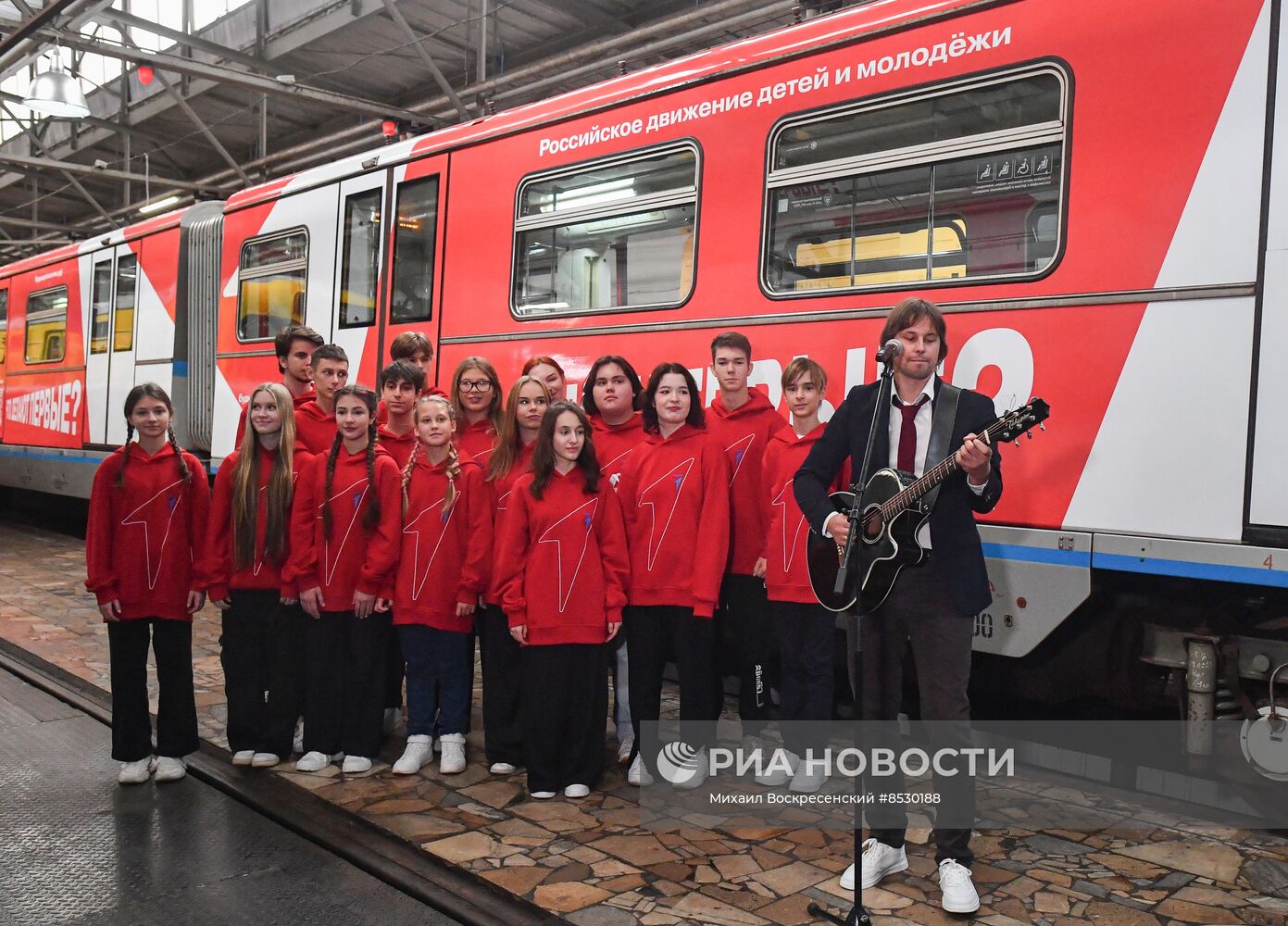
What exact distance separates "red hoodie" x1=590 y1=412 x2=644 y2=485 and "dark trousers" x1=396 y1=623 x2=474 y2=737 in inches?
39.8

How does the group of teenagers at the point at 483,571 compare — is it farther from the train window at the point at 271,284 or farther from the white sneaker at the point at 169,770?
the train window at the point at 271,284

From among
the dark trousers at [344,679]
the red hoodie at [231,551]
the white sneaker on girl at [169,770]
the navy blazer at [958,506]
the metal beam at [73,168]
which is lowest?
the white sneaker on girl at [169,770]

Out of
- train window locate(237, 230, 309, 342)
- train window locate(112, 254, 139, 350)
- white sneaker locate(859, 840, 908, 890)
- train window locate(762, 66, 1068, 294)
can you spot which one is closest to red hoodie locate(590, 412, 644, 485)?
train window locate(762, 66, 1068, 294)

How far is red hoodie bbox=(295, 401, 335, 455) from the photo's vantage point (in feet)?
17.4

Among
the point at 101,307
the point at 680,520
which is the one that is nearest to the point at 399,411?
the point at 680,520

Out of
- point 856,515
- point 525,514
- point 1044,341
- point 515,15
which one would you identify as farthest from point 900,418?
point 515,15

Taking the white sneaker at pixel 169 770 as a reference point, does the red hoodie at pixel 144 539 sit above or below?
above

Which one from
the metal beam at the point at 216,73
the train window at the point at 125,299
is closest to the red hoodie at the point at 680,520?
the metal beam at the point at 216,73

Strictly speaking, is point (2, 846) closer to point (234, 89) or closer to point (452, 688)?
point (452, 688)

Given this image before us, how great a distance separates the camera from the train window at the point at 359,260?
7.59 m

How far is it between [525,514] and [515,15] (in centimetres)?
837

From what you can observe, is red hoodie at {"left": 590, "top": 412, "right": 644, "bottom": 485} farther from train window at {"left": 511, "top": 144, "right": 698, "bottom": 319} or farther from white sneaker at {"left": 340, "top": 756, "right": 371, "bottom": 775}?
white sneaker at {"left": 340, "top": 756, "right": 371, "bottom": 775}

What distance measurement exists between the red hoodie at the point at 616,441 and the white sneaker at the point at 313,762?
1746 millimetres

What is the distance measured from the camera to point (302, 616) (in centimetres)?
482
